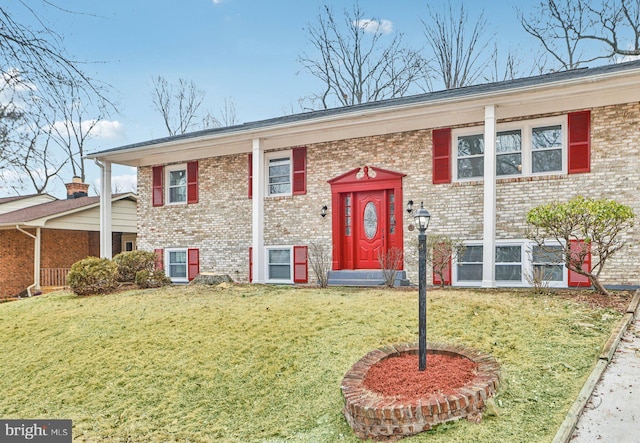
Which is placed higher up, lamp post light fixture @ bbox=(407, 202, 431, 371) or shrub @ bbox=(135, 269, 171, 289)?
lamp post light fixture @ bbox=(407, 202, 431, 371)

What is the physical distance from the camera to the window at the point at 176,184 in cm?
1399

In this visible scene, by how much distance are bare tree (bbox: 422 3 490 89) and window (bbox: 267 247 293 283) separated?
13.0 m

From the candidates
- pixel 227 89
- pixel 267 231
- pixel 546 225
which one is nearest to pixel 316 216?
pixel 267 231

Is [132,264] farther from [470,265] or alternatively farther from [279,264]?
[470,265]

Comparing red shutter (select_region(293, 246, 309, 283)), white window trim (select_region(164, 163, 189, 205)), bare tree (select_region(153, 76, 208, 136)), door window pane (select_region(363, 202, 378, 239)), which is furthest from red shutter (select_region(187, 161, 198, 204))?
bare tree (select_region(153, 76, 208, 136))

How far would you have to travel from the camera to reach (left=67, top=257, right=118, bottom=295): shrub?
10727 mm

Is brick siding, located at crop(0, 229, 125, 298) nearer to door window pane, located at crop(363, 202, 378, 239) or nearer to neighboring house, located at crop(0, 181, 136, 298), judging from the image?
neighboring house, located at crop(0, 181, 136, 298)

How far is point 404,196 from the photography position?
1081 cm

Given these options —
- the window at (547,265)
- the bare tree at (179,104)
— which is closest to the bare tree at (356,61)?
the bare tree at (179,104)

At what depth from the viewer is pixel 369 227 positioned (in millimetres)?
11320

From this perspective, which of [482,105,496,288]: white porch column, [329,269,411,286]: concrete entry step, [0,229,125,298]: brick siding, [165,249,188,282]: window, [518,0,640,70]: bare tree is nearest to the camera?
[482,105,496,288]: white porch column

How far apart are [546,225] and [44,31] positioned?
7039 mm

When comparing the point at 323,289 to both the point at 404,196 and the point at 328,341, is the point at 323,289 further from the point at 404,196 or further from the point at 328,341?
the point at 328,341

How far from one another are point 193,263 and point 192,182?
233cm
